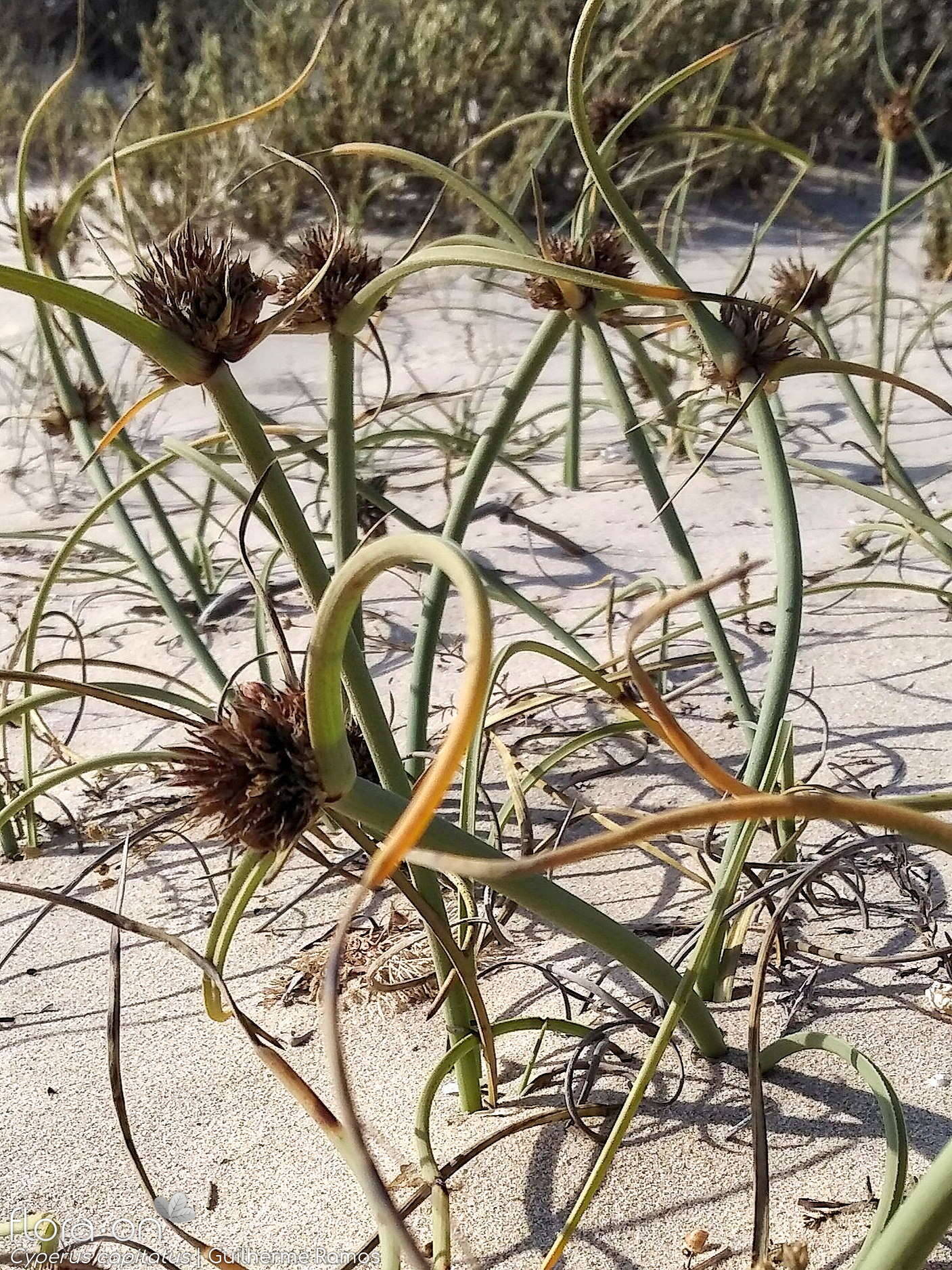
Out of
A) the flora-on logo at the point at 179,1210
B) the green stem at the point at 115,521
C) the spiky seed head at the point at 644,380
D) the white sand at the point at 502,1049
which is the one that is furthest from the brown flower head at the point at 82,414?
the spiky seed head at the point at 644,380

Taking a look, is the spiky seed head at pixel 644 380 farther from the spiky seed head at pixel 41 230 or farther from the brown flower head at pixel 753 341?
the brown flower head at pixel 753 341

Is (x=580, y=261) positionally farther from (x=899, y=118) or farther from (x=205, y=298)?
(x=899, y=118)

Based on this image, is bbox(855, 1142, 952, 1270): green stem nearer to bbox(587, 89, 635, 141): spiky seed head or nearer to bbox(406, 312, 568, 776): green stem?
bbox(406, 312, 568, 776): green stem

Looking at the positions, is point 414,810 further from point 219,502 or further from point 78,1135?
point 219,502

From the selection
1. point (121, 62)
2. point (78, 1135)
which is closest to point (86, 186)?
point (78, 1135)

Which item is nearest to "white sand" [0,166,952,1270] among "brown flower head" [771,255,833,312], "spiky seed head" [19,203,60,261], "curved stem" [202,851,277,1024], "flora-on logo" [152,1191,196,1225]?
"flora-on logo" [152,1191,196,1225]

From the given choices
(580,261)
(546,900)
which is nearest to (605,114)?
(580,261)

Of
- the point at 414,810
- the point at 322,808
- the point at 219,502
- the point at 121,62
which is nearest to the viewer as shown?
the point at 414,810

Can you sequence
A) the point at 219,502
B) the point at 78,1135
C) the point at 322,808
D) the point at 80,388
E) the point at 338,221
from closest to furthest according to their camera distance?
the point at 322,808
the point at 338,221
the point at 78,1135
the point at 80,388
the point at 219,502
